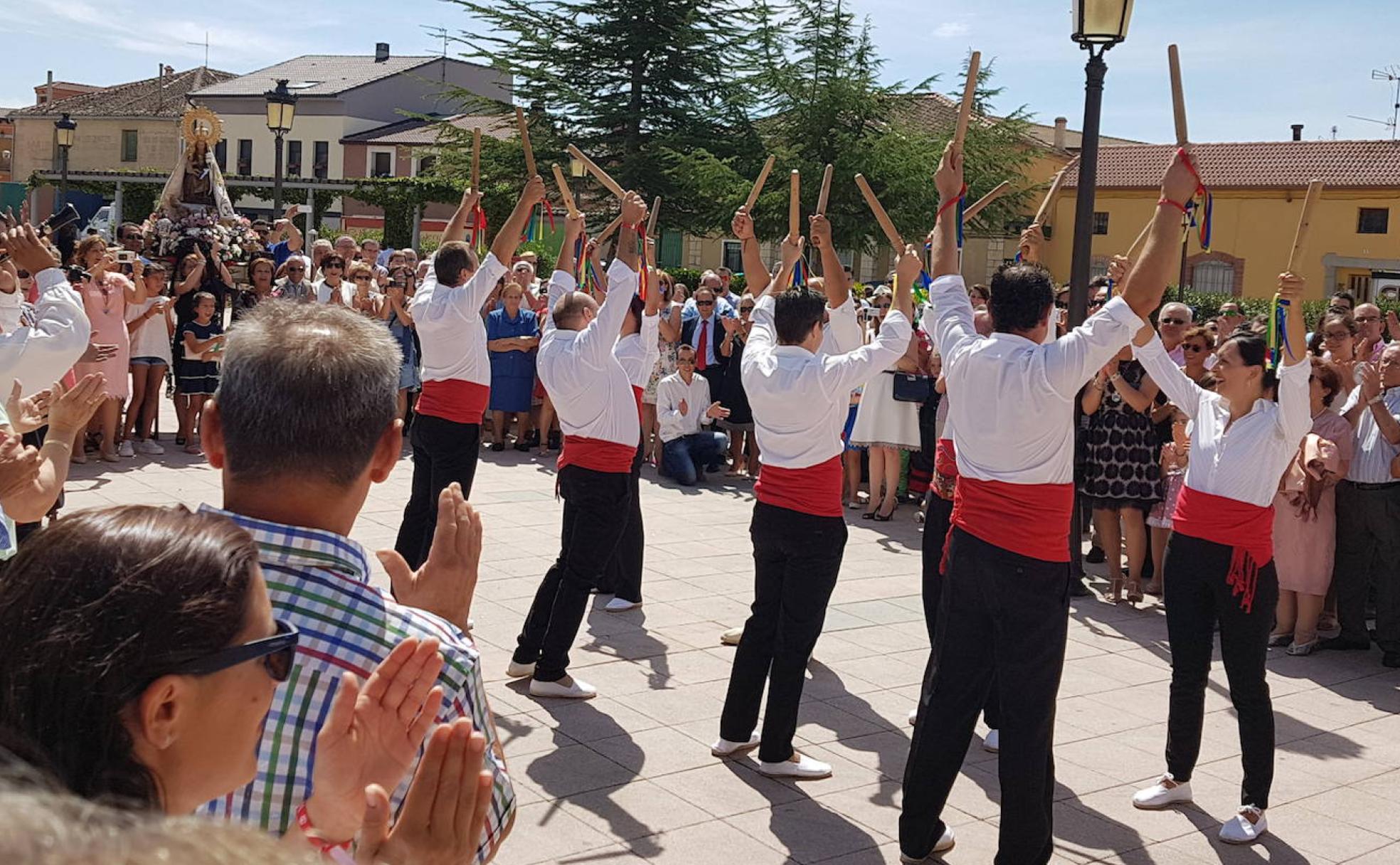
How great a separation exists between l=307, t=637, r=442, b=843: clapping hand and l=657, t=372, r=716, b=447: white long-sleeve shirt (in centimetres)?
1134

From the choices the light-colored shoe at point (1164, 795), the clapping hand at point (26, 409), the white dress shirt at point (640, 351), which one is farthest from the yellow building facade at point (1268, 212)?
the clapping hand at point (26, 409)

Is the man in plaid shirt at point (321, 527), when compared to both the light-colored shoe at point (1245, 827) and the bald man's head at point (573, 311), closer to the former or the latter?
the light-colored shoe at point (1245, 827)

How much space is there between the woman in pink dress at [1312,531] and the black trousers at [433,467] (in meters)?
4.78

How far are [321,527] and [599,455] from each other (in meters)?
4.59

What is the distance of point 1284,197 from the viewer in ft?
152

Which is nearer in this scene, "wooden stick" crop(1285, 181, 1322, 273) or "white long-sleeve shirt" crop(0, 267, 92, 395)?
"white long-sleeve shirt" crop(0, 267, 92, 395)

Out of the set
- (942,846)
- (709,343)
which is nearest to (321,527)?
(942,846)

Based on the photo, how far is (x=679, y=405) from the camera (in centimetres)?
1339

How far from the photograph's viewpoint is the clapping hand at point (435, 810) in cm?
177

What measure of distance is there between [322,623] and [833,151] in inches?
1443

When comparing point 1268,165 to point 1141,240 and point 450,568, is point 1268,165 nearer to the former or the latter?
point 1141,240

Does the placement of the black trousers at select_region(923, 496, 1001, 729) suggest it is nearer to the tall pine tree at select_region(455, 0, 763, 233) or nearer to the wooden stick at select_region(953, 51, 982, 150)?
the wooden stick at select_region(953, 51, 982, 150)

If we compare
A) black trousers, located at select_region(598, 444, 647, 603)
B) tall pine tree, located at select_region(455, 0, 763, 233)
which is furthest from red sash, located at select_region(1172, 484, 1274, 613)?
tall pine tree, located at select_region(455, 0, 763, 233)

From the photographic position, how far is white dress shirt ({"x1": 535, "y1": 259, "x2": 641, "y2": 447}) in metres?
6.85
